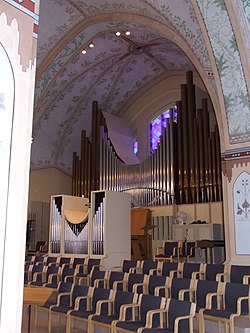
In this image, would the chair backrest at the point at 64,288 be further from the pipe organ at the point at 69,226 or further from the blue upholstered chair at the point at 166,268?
the pipe organ at the point at 69,226

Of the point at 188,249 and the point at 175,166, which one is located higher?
the point at 175,166

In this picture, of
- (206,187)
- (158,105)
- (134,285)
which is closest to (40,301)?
(134,285)

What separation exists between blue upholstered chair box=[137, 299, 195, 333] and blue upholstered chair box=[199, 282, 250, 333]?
0.34 m

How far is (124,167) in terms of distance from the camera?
14227 millimetres

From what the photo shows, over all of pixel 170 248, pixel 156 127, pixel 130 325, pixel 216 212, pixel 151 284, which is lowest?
pixel 130 325

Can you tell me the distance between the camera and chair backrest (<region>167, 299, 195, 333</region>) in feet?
14.8

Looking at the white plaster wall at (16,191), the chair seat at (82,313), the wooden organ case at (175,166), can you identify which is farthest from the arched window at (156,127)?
the white plaster wall at (16,191)

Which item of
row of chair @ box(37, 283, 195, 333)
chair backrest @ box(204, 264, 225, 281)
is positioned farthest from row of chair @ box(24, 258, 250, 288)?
row of chair @ box(37, 283, 195, 333)

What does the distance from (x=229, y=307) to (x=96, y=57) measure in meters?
10.6

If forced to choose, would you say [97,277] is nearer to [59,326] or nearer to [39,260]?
[59,326]

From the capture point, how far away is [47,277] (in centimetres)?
837

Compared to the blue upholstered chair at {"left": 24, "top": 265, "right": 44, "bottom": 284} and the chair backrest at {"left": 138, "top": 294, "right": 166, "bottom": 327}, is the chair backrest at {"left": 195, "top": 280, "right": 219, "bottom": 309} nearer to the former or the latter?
the chair backrest at {"left": 138, "top": 294, "right": 166, "bottom": 327}

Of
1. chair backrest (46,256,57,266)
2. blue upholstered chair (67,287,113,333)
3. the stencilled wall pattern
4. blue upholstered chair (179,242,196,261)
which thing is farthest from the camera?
blue upholstered chair (179,242,196,261)

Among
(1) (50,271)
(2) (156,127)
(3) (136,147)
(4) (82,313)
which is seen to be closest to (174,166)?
(2) (156,127)
